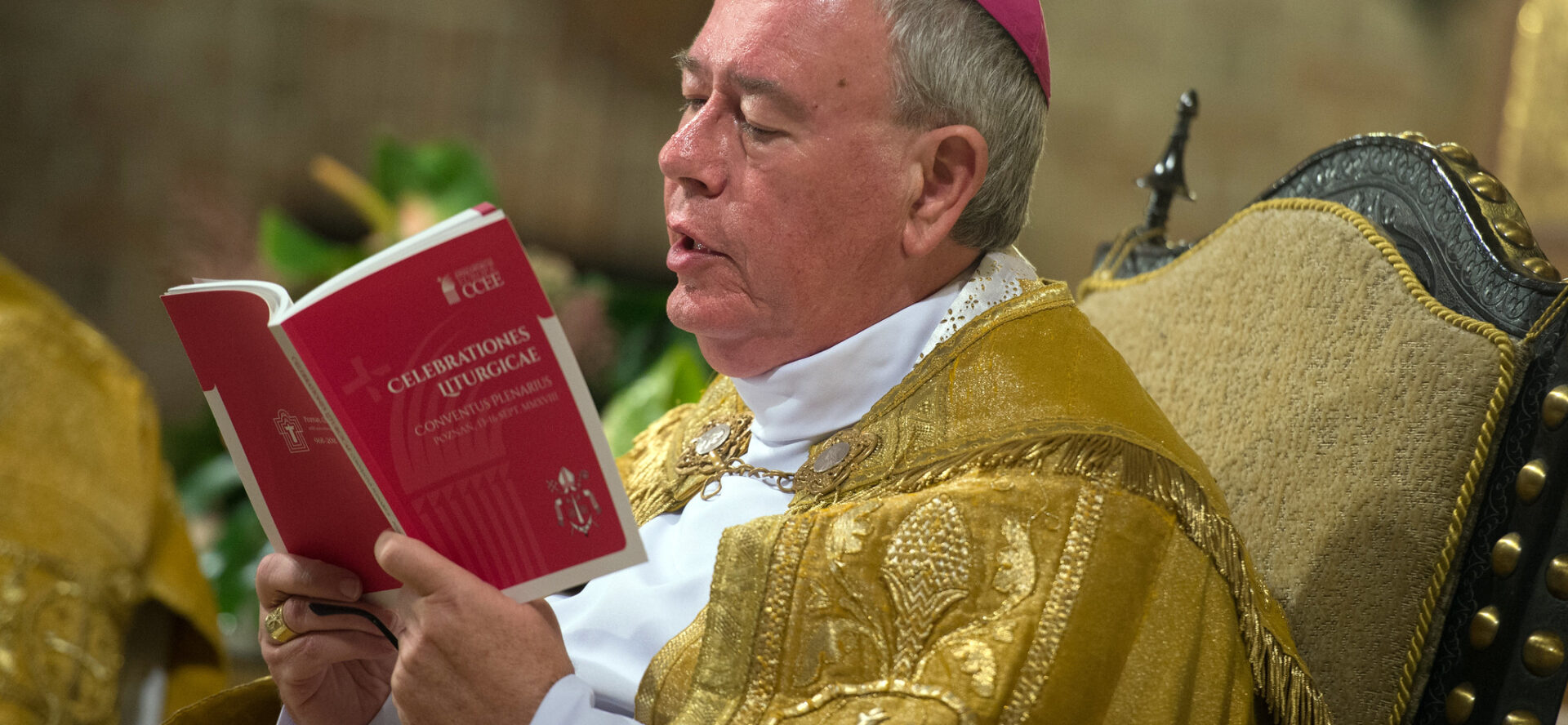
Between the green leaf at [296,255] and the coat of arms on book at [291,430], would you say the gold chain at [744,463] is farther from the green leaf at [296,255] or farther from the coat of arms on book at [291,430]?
the green leaf at [296,255]

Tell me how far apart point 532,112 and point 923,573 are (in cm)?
422

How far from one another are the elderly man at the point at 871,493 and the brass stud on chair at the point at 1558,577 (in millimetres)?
270

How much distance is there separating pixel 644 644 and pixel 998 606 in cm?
44

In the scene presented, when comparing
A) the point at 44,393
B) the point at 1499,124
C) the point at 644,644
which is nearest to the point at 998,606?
the point at 644,644

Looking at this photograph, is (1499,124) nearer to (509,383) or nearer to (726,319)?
(726,319)

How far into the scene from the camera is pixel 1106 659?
1.20 meters

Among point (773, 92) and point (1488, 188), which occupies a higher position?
point (1488, 188)

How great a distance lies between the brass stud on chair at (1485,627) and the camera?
1346 mm

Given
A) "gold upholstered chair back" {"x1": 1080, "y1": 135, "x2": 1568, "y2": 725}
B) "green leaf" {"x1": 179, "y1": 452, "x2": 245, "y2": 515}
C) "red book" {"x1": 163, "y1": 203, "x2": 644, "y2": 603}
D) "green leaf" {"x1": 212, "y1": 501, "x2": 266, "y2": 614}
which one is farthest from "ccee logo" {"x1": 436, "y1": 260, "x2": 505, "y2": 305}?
"green leaf" {"x1": 179, "y1": 452, "x2": 245, "y2": 515}

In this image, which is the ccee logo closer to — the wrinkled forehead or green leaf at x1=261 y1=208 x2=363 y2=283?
the wrinkled forehead

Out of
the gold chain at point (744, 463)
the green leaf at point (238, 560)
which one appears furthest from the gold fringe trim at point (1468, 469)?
the green leaf at point (238, 560)

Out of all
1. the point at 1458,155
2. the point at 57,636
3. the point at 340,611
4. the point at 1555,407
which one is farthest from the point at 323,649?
the point at 1458,155

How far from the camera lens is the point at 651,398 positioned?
2947 millimetres

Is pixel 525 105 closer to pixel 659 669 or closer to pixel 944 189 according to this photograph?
pixel 944 189
